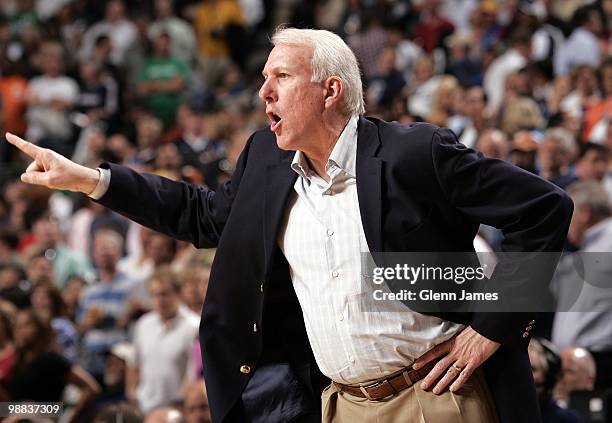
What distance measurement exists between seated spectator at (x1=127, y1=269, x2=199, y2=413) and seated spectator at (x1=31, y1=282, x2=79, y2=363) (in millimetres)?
557

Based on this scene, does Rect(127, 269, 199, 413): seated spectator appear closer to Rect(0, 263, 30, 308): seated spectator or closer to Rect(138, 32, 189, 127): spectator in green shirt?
Rect(0, 263, 30, 308): seated spectator

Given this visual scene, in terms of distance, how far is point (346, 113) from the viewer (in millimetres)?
3443

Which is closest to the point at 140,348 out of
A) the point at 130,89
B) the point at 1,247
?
the point at 1,247

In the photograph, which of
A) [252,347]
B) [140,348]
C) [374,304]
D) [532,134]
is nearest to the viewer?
[374,304]

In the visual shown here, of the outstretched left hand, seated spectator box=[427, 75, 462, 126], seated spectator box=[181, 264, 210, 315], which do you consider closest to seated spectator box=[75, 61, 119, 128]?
seated spectator box=[427, 75, 462, 126]

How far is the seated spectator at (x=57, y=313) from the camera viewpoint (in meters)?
7.23

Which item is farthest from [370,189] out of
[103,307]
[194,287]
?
[103,307]

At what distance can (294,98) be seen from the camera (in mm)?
3359

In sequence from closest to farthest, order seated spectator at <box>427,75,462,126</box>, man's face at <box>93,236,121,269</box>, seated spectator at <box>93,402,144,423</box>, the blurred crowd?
seated spectator at <box>93,402,144,423</box> → the blurred crowd → man's face at <box>93,236,121,269</box> → seated spectator at <box>427,75,462,126</box>

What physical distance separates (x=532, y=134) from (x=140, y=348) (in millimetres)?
2920

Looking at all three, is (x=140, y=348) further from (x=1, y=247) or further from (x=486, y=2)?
(x=486, y=2)

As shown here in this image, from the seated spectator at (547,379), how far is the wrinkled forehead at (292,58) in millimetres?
1703

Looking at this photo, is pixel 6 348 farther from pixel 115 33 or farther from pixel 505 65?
pixel 115 33

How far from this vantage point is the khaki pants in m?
3.29
